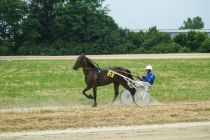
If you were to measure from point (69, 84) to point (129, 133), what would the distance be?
614 inches

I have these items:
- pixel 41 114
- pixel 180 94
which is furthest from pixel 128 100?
pixel 180 94

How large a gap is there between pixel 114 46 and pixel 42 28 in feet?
32.8

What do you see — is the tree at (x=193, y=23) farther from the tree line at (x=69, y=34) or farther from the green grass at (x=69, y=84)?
the green grass at (x=69, y=84)

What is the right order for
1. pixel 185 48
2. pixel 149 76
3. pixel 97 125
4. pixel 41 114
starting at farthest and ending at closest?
pixel 185 48, pixel 149 76, pixel 41 114, pixel 97 125

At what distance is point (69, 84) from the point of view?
2853 cm

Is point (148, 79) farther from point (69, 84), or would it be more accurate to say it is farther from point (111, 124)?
point (69, 84)

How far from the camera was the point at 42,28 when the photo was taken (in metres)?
65.0

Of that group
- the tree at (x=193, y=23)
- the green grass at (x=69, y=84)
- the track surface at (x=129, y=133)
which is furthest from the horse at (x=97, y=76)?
the tree at (x=193, y=23)

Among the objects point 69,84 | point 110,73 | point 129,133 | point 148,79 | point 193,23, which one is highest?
point 193,23

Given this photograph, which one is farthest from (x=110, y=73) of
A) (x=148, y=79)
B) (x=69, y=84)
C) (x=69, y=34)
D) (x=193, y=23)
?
(x=193, y=23)

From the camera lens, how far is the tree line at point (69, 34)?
199 feet

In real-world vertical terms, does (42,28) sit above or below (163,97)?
above

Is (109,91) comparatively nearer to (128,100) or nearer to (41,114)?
(128,100)

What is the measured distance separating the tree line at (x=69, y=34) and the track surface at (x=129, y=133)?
46.2 m
